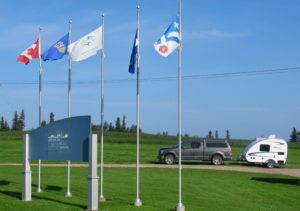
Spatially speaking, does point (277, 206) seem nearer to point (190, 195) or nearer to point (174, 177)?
point (190, 195)

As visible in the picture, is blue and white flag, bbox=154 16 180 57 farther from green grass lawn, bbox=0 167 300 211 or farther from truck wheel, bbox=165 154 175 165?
truck wheel, bbox=165 154 175 165

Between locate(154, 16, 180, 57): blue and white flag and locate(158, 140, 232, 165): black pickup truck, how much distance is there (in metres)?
26.3

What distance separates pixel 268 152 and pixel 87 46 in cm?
2711

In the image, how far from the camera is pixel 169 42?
1603 centimetres

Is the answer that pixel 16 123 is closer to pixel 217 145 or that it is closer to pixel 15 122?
pixel 15 122

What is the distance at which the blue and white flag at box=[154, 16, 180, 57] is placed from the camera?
1596 cm

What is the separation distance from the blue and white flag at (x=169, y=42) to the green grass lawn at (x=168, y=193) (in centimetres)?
466

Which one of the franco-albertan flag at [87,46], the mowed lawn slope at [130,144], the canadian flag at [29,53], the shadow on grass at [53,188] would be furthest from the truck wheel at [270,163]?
the franco-albertan flag at [87,46]

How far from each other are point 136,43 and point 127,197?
5.56 metres

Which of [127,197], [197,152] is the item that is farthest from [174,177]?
[197,152]

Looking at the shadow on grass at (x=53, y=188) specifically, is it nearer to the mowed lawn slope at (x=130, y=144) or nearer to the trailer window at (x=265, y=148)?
the trailer window at (x=265, y=148)

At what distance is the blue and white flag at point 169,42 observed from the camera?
16.0 meters

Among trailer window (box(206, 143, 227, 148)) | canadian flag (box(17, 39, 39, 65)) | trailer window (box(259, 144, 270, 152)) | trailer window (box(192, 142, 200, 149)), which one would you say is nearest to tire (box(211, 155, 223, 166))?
trailer window (box(206, 143, 227, 148))

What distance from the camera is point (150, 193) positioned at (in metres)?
21.1
